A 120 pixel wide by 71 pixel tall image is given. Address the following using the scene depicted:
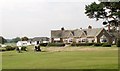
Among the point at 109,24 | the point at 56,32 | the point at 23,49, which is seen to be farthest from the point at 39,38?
the point at 23,49

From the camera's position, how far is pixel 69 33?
126m

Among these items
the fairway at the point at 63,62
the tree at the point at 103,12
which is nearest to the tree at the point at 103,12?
the tree at the point at 103,12

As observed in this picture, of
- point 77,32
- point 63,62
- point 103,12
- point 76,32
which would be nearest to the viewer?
point 63,62

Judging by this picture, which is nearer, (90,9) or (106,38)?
(90,9)

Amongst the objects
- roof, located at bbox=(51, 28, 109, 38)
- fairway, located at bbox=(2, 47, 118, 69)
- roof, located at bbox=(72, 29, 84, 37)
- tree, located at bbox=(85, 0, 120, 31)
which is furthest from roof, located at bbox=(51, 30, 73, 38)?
fairway, located at bbox=(2, 47, 118, 69)

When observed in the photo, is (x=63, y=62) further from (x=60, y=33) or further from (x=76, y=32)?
(x=60, y=33)

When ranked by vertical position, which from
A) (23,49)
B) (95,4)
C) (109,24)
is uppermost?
(95,4)

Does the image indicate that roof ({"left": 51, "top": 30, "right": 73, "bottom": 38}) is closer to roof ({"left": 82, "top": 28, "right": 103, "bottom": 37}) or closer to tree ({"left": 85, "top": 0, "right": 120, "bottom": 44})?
roof ({"left": 82, "top": 28, "right": 103, "bottom": 37})

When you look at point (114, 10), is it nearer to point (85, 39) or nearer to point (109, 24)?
point (109, 24)

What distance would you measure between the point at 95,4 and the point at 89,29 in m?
45.3

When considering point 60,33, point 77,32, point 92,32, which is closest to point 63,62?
point 92,32

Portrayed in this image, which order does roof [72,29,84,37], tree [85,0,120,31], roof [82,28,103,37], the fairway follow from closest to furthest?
the fairway → tree [85,0,120,31] → roof [82,28,103,37] → roof [72,29,84,37]

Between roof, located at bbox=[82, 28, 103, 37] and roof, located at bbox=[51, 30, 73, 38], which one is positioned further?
roof, located at bbox=[51, 30, 73, 38]

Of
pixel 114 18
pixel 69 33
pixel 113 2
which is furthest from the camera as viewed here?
pixel 69 33
